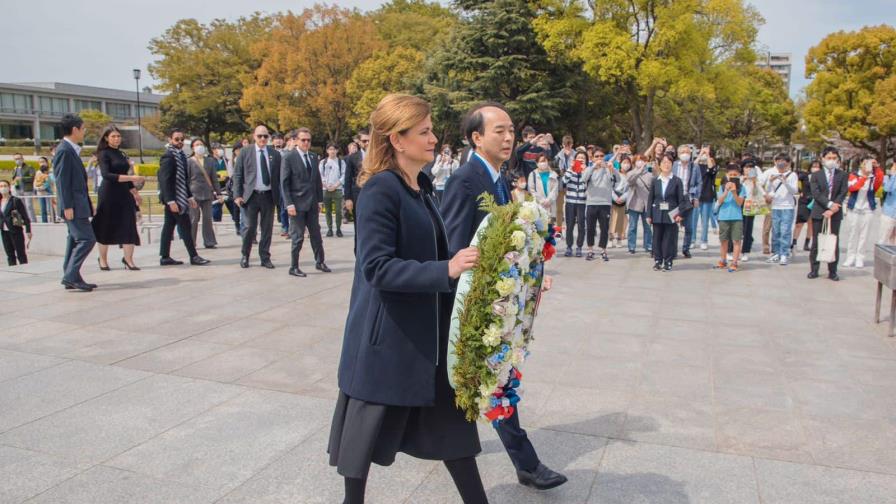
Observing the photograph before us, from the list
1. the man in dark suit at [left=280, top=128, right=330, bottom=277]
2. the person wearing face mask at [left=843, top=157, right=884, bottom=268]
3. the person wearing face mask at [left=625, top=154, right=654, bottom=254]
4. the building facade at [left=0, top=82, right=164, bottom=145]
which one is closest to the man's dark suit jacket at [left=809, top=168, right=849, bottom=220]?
the person wearing face mask at [left=843, top=157, right=884, bottom=268]

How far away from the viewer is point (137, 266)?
9.71m

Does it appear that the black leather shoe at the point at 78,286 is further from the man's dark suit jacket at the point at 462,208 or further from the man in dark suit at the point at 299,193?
the man's dark suit jacket at the point at 462,208

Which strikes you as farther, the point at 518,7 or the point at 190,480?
the point at 518,7

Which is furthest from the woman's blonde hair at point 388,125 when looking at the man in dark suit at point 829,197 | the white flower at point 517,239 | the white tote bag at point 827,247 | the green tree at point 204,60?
the green tree at point 204,60

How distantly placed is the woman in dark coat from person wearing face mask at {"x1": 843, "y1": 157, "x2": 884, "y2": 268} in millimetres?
14213

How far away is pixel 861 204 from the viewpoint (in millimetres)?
10398

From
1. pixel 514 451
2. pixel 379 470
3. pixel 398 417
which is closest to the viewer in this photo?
pixel 398 417

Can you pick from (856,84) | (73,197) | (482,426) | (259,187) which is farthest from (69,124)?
(856,84)

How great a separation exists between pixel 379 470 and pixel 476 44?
32.1m

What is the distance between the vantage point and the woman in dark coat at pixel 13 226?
485 inches

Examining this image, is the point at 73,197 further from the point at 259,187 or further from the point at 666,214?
the point at 666,214

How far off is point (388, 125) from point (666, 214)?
8.51 metres

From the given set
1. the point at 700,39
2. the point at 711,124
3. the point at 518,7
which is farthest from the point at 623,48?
the point at 711,124

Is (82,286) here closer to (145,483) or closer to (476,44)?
(145,483)
